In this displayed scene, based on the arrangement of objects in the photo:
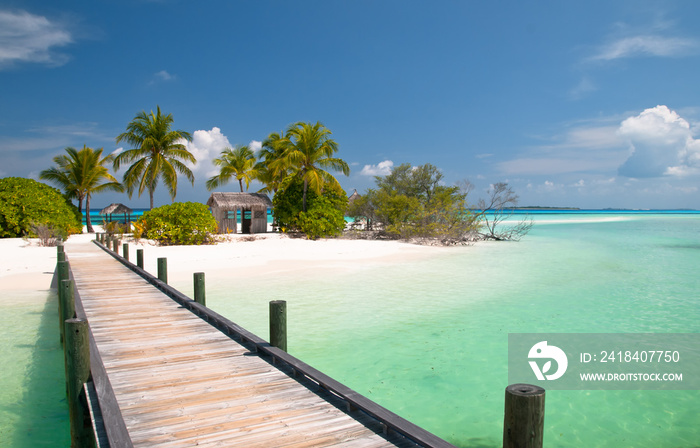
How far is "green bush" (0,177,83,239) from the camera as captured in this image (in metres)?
24.6

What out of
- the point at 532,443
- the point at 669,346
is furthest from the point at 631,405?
the point at 532,443

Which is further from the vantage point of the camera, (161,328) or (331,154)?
(331,154)

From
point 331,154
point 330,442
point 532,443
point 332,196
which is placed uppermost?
point 331,154

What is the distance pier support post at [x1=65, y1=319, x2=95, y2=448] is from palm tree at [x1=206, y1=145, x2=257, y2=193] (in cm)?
3364

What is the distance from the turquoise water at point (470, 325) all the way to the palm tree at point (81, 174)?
23332mm

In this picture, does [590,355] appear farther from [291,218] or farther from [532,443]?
[291,218]

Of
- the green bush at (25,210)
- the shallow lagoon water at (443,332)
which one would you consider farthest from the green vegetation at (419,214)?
the green bush at (25,210)

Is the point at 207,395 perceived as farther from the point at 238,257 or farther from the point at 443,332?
the point at 238,257

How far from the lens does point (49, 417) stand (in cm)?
541

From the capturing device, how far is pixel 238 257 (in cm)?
1939

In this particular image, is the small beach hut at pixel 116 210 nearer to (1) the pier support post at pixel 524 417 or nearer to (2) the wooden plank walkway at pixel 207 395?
(2) the wooden plank walkway at pixel 207 395

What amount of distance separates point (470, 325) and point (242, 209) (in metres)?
24.3

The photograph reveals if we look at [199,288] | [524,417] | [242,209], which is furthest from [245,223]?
[524,417]

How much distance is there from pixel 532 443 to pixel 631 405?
443 centimetres
